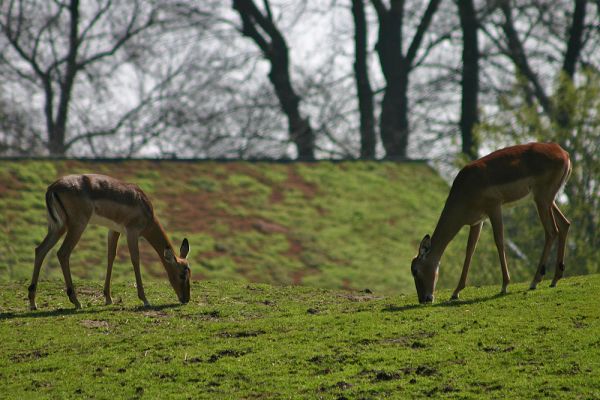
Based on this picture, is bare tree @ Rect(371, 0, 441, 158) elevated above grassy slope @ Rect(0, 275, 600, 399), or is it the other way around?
bare tree @ Rect(371, 0, 441, 158)

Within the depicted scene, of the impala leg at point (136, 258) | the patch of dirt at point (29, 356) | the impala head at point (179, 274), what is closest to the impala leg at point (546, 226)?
the impala head at point (179, 274)

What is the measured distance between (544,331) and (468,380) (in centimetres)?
214

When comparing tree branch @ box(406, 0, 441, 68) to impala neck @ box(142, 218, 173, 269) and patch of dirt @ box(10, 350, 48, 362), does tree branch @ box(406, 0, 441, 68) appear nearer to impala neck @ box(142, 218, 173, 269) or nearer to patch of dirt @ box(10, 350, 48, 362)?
impala neck @ box(142, 218, 173, 269)

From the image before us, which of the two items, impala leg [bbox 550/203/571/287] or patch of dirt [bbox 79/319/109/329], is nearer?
patch of dirt [bbox 79/319/109/329]

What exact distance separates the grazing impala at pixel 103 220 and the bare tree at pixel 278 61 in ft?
102

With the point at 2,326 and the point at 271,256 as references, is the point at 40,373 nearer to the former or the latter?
the point at 2,326

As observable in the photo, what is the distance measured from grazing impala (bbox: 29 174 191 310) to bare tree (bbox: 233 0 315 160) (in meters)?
31.1

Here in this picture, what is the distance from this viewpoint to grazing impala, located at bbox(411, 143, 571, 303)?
17.2 metres

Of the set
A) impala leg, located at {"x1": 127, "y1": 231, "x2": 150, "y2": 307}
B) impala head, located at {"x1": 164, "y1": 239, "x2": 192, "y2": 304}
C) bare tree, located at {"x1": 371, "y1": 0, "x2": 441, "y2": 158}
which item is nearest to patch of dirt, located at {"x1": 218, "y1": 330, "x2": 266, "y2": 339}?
impala leg, located at {"x1": 127, "y1": 231, "x2": 150, "y2": 307}

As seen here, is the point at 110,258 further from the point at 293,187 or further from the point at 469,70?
the point at 469,70

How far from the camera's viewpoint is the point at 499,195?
1717 cm

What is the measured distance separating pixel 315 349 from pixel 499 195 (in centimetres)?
438

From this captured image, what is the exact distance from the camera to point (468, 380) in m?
13.0

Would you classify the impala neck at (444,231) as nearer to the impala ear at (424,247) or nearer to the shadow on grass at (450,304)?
the impala ear at (424,247)
